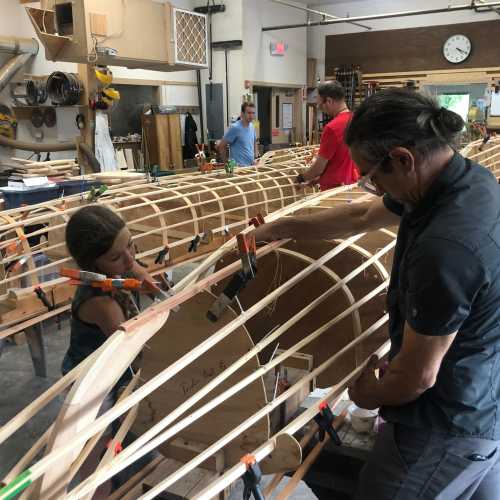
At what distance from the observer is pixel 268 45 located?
11930mm

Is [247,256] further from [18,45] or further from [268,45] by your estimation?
[268,45]

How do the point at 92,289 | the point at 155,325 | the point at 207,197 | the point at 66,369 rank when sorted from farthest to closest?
1. the point at 207,197
2. the point at 66,369
3. the point at 92,289
4. the point at 155,325

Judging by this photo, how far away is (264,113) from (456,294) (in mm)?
12138

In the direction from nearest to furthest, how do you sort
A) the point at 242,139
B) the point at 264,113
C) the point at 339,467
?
the point at 339,467
the point at 242,139
the point at 264,113

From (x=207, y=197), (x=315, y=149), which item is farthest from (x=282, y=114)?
(x=207, y=197)

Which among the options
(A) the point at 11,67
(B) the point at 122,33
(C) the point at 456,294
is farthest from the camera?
(A) the point at 11,67

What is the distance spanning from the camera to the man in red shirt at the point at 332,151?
4637 mm

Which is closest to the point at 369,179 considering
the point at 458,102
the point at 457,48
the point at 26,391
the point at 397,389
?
the point at 397,389

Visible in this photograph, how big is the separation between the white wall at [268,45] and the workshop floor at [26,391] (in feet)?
27.0

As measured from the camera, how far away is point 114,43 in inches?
221

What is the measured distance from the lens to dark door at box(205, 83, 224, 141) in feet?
37.2

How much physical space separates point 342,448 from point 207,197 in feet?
9.98

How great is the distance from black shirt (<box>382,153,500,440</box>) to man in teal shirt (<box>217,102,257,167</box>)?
19.2 feet

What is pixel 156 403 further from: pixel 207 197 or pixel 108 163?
pixel 108 163
